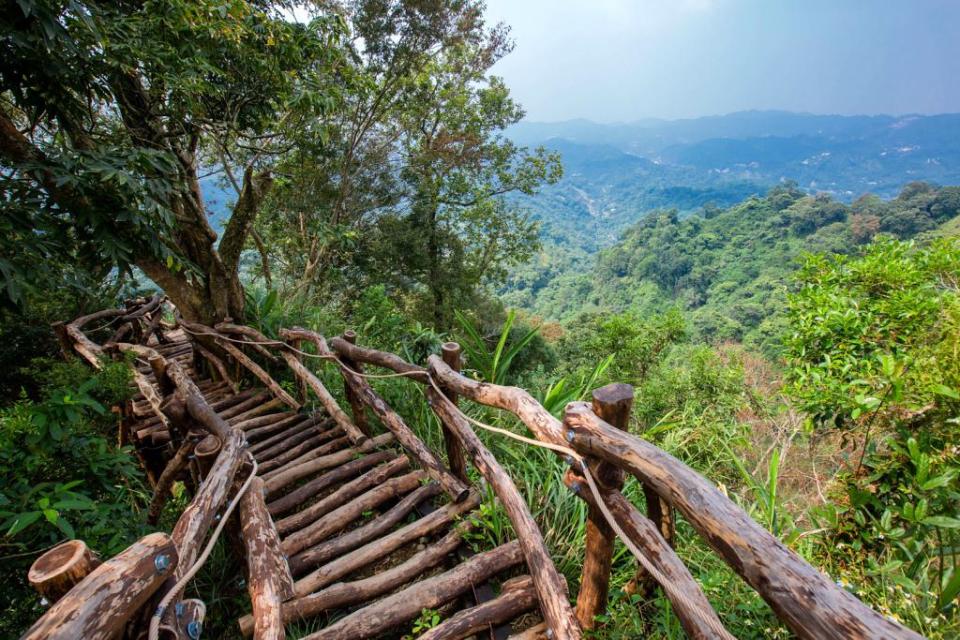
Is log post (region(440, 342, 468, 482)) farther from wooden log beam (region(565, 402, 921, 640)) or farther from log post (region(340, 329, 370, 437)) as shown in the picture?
wooden log beam (region(565, 402, 921, 640))

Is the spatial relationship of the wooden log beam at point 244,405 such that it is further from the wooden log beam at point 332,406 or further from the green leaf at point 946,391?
the green leaf at point 946,391

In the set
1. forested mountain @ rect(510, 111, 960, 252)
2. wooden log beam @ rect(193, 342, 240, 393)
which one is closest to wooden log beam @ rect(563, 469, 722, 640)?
wooden log beam @ rect(193, 342, 240, 393)

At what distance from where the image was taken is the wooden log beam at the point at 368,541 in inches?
88.4

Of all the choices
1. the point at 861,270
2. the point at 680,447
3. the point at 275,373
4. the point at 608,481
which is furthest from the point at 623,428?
the point at 275,373

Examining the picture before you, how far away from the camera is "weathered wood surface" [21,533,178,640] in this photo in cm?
92

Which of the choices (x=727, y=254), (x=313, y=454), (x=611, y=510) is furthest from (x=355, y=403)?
(x=727, y=254)

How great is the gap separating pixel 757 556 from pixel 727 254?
145 feet

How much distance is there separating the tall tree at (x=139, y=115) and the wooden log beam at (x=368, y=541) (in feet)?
7.47

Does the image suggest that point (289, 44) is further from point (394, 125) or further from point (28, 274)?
point (394, 125)

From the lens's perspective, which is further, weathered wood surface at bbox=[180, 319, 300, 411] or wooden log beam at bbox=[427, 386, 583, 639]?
weathered wood surface at bbox=[180, 319, 300, 411]

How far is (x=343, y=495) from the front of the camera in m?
2.83

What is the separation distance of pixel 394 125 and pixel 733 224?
143ft

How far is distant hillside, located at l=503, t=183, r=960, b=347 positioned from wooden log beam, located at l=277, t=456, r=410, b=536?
24.9 metres

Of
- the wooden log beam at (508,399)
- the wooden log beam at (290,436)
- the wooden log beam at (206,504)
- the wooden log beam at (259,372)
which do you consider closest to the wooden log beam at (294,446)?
the wooden log beam at (290,436)
